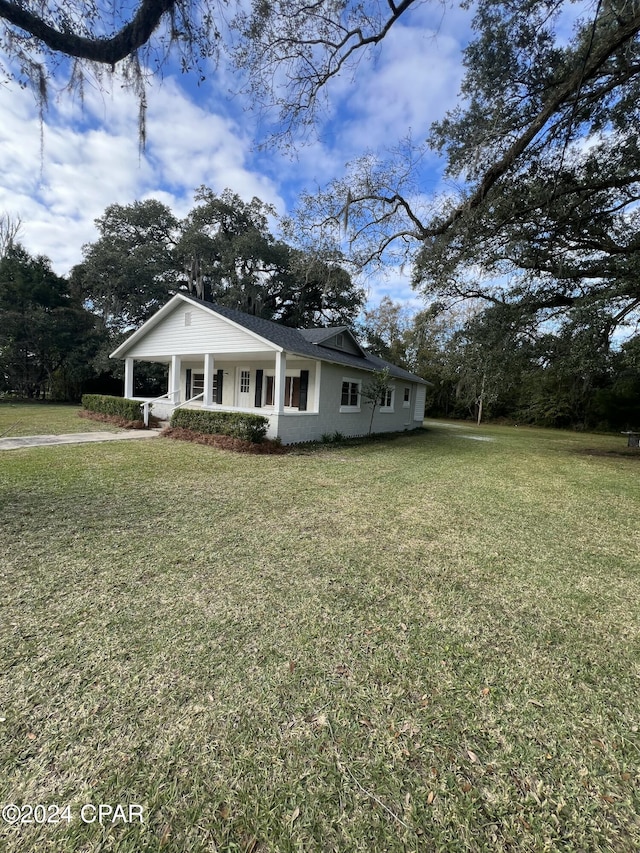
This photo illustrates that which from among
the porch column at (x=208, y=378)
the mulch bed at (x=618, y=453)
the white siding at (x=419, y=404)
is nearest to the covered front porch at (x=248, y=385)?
the porch column at (x=208, y=378)

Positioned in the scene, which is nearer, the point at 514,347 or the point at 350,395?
the point at 514,347

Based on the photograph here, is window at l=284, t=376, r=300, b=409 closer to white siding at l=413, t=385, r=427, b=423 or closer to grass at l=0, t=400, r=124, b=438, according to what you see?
grass at l=0, t=400, r=124, b=438

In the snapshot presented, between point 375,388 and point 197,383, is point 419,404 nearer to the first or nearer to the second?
point 375,388

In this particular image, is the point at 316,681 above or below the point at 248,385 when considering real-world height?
below

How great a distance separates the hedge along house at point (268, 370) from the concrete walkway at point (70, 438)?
2.16 m

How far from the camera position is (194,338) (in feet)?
40.8

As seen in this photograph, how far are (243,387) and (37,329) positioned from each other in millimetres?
14042

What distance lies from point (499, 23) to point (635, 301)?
23.4ft

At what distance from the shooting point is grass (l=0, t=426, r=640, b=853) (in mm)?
1377

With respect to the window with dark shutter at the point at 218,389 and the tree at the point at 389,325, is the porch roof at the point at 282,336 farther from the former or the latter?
the tree at the point at 389,325

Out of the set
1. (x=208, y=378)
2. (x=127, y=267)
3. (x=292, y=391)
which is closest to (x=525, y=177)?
(x=292, y=391)

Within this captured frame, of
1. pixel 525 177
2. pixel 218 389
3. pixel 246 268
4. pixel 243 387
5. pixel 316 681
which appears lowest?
pixel 316 681

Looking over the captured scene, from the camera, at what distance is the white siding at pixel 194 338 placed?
36.3 ft

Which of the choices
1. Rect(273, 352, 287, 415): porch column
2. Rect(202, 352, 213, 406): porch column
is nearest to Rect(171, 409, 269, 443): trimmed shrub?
Rect(273, 352, 287, 415): porch column
